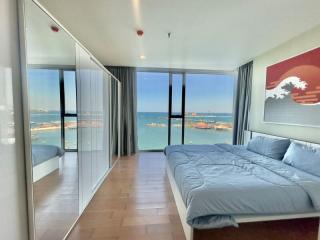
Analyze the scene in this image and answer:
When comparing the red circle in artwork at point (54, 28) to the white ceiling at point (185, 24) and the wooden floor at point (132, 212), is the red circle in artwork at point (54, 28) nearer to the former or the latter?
the white ceiling at point (185, 24)

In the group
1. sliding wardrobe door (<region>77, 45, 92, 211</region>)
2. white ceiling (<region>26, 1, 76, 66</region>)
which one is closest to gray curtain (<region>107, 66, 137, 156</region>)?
sliding wardrobe door (<region>77, 45, 92, 211</region>)

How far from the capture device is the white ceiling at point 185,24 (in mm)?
2020

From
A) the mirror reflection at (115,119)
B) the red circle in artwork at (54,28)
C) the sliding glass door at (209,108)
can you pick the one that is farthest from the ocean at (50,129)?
the sliding glass door at (209,108)

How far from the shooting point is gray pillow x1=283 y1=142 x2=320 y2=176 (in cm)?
212

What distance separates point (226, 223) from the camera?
1.55 m

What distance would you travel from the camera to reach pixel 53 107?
1.67m

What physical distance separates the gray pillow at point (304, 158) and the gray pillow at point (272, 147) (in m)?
0.19

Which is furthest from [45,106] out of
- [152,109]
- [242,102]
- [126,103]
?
[242,102]

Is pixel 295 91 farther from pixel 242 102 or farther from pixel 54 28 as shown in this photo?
pixel 54 28

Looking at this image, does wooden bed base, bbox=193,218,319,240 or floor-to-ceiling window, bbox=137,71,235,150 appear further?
floor-to-ceiling window, bbox=137,71,235,150

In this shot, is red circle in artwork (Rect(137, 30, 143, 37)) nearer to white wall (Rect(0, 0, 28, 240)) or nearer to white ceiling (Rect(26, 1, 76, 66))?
white ceiling (Rect(26, 1, 76, 66))

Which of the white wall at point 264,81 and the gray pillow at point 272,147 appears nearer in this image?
the white wall at point 264,81

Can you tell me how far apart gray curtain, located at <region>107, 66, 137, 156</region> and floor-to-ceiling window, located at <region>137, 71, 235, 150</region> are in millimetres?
285

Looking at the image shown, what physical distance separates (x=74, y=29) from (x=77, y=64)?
37.9 inches
